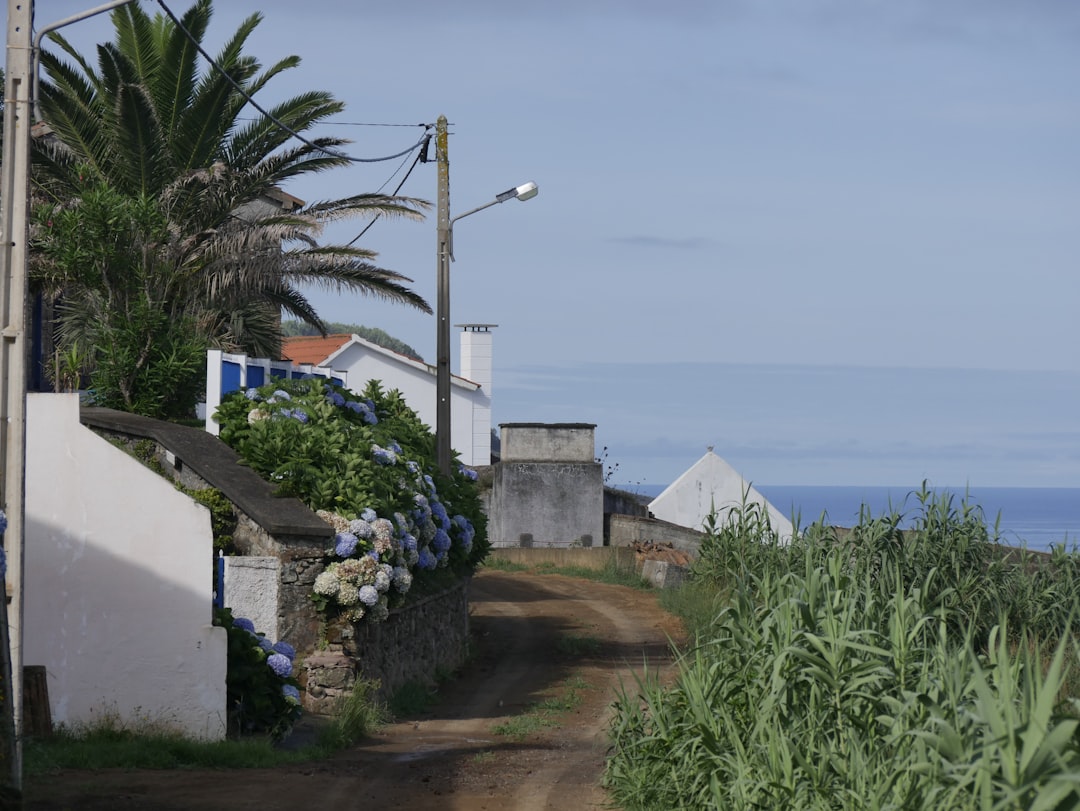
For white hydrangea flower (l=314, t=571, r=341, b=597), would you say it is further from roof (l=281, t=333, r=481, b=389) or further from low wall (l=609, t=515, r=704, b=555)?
roof (l=281, t=333, r=481, b=389)

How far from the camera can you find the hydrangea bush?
56.0ft

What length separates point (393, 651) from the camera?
1883cm

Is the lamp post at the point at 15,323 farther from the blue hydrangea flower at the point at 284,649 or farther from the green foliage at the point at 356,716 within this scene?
the blue hydrangea flower at the point at 284,649

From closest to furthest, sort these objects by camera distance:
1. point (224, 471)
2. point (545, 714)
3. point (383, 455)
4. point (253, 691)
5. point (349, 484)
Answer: point (253, 691) → point (224, 471) → point (545, 714) → point (349, 484) → point (383, 455)

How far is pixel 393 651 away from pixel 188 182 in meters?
10.9

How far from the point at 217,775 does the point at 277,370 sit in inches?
366

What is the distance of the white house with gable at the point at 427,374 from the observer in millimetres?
48219

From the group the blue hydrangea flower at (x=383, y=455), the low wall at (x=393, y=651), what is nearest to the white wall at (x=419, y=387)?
the low wall at (x=393, y=651)

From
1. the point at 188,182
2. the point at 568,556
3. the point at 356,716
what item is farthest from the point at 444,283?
the point at 568,556

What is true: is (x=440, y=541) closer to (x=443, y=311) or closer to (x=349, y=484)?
(x=349, y=484)

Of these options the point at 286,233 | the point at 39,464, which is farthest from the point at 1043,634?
the point at 286,233

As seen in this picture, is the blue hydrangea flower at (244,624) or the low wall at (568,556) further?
the low wall at (568,556)

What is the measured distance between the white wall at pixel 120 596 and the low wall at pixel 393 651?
234cm

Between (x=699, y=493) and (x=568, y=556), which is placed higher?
(x=699, y=493)
